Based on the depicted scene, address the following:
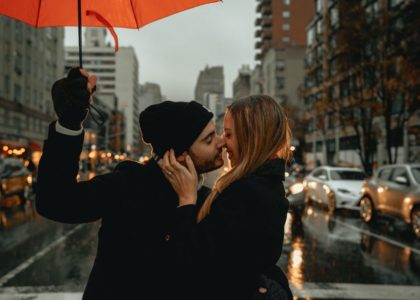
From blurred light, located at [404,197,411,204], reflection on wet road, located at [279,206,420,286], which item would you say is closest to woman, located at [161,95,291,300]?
reflection on wet road, located at [279,206,420,286]

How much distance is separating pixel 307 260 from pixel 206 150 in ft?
20.4

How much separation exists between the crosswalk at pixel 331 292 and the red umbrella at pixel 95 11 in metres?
3.50

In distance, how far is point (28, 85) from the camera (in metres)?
47.4

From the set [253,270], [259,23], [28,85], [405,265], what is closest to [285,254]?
[405,265]

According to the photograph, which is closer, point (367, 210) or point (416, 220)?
point (416, 220)

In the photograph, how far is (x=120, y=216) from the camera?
1.92 meters

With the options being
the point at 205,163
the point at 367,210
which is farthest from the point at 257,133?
the point at 367,210

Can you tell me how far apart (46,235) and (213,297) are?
9.54 meters

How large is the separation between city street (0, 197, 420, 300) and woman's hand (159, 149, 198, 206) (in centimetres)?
405

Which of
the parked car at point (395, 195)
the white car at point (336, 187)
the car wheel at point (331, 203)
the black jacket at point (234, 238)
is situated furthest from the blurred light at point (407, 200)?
the black jacket at point (234, 238)

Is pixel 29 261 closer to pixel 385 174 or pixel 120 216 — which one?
pixel 120 216

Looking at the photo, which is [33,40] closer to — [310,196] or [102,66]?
[310,196]

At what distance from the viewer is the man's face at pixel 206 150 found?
80.9 inches

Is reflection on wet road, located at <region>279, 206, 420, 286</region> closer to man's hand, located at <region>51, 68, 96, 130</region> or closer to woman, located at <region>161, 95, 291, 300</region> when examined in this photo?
woman, located at <region>161, 95, 291, 300</region>
